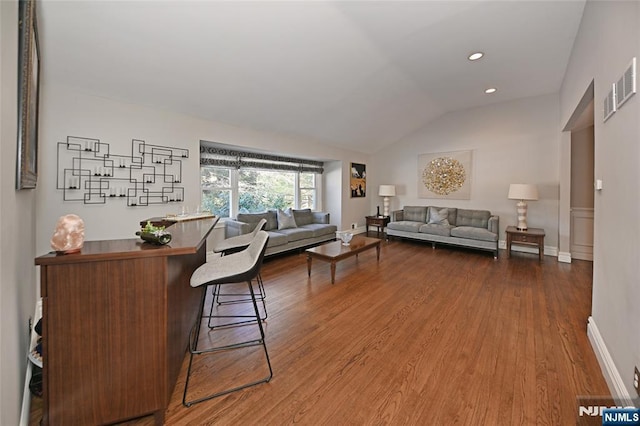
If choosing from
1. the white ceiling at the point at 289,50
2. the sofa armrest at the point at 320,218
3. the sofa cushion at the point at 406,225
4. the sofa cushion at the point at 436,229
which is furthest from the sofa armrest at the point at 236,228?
the sofa cushion at the point at 436,229

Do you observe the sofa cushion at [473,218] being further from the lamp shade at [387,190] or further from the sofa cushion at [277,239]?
the sofa cushion at [277,239]

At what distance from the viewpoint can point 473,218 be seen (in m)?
5.57

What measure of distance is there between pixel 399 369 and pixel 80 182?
3712mm

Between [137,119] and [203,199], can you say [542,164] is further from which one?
[137,119]

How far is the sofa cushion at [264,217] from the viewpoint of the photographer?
4.67m

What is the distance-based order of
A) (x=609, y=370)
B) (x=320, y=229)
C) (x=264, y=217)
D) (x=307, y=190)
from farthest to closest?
1. (x=307, y=190)
2. (x=320, y=229)
3. (x=264, y=217)
4. (x=609, y=370)

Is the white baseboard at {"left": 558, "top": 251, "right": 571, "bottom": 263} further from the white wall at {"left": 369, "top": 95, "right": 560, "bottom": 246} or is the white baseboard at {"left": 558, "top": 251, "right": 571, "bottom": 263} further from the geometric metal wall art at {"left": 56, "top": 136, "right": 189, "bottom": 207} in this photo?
the geometric metal wall art at {"left": 56, "top": 136, "right": 189, "bottom": 207}

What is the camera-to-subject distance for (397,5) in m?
2.53

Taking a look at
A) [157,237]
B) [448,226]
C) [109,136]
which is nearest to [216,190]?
[109,136]

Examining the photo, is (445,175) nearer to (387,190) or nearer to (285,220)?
(387,190)

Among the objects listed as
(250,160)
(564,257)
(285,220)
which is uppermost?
(250,160)

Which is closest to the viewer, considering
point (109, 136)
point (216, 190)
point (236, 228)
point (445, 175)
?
point (109, 136)

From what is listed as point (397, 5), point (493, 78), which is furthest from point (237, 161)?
point (493, 78)

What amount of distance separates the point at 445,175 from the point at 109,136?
6.29 m
